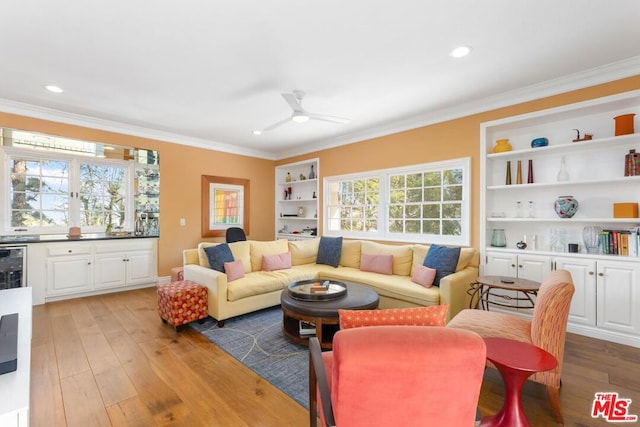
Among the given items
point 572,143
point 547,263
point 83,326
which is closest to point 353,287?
point 547,263

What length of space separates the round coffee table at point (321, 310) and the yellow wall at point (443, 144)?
1.89 meters

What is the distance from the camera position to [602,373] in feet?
7.62

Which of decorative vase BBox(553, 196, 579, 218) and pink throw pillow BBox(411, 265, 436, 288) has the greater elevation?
decorative vase BBox(553, 196, 579, 218)

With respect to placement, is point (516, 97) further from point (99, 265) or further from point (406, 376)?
point (99, 265)

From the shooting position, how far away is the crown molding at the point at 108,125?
12.6 feet

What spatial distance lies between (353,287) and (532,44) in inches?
111

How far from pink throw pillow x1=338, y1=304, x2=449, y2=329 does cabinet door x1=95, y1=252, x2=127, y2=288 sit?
452 centimetres

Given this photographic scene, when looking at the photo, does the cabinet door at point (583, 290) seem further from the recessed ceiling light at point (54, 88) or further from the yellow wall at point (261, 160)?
the recessed ceiling light at point (54, 88)

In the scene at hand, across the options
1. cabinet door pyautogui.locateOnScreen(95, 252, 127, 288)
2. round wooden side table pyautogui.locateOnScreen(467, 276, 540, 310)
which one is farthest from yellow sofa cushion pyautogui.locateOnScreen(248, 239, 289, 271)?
round wooden side table pyautogui.locateOnScreen(467, 276, 540, 310)

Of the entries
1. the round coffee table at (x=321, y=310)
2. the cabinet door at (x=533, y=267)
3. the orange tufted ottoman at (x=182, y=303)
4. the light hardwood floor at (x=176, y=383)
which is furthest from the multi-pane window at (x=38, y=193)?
the cabinet door at (x=533, y=267)

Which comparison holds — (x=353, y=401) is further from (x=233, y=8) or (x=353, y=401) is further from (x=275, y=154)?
(x=275, y=154)

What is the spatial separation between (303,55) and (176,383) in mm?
2893

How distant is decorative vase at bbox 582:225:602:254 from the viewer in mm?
3043

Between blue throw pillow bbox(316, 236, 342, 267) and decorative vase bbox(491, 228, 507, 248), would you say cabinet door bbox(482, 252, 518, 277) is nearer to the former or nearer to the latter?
decorative vase bbox(491, 228, 507, 248)
